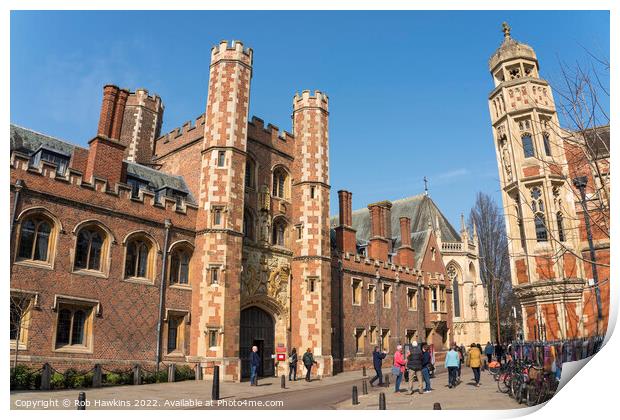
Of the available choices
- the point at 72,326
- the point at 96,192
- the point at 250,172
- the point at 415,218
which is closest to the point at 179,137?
the point at 250,172

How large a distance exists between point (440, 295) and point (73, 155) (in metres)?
27.7

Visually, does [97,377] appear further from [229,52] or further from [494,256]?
[494,256]

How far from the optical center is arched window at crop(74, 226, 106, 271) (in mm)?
18031

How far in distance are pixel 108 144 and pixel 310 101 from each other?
11769 millimetres

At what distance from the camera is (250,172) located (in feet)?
82.3

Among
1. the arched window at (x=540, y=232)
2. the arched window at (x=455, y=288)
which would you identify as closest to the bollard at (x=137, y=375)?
the arched window at (x=540, y=232)

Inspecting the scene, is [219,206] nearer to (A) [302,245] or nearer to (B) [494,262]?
(A) [302,245]

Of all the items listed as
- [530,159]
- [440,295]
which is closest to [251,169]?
[530,159]

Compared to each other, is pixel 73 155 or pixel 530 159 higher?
pixel 73 155

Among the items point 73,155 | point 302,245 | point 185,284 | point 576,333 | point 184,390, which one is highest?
point 73,155

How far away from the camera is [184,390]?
1600cm

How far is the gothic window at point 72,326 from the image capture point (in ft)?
56.2

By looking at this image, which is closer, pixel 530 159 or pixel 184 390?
pixel 184 390

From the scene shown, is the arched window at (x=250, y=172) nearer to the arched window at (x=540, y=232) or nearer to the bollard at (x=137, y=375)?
the bollard at (x=137, y=375)
